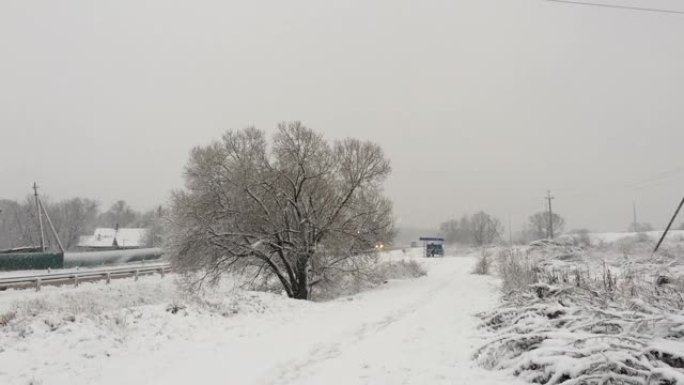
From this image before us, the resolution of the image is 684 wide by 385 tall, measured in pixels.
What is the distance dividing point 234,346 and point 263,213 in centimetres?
1497

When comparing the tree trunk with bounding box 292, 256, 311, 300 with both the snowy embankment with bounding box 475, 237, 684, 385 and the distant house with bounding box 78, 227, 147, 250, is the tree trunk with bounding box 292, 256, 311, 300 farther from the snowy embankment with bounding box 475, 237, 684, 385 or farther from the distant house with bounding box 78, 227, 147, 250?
the distant house with bounding box 78, 227, 147, 250

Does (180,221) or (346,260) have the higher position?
(180,221)

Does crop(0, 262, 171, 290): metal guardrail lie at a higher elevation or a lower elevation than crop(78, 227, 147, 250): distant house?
lower

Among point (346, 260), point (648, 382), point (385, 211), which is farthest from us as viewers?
point (385, 211)

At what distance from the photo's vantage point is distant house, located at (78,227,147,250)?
286 ft

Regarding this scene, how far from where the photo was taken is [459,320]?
43.9 feet

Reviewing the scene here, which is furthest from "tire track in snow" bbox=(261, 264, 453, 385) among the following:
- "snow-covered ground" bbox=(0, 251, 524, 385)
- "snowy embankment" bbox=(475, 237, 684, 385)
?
"snowy embankment" bbox=(475, 237, 684, 385)

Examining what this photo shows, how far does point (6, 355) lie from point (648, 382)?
9601 mm

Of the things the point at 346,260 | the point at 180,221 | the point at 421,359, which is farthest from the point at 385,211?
the point at 421,359

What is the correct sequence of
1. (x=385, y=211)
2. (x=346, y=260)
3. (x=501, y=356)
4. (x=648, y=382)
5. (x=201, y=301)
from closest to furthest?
1. (x=648, y=382)
2. (x=501, y=356)
3. (x=201, y=301)
4. (x=346, y=260)
5. (x=385, y=211)

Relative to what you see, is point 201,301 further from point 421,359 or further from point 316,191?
point 316,191

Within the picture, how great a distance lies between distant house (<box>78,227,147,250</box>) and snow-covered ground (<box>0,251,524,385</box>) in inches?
3268

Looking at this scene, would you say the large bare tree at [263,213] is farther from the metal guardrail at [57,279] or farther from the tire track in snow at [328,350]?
the tire track in snow at [328,350]

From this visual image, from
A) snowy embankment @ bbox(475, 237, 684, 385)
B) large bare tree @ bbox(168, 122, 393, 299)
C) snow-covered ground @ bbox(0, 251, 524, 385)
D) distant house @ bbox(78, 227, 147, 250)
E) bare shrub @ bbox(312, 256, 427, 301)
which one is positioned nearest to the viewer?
snowy embankment @ bbox(475, 237, 684, 385)
